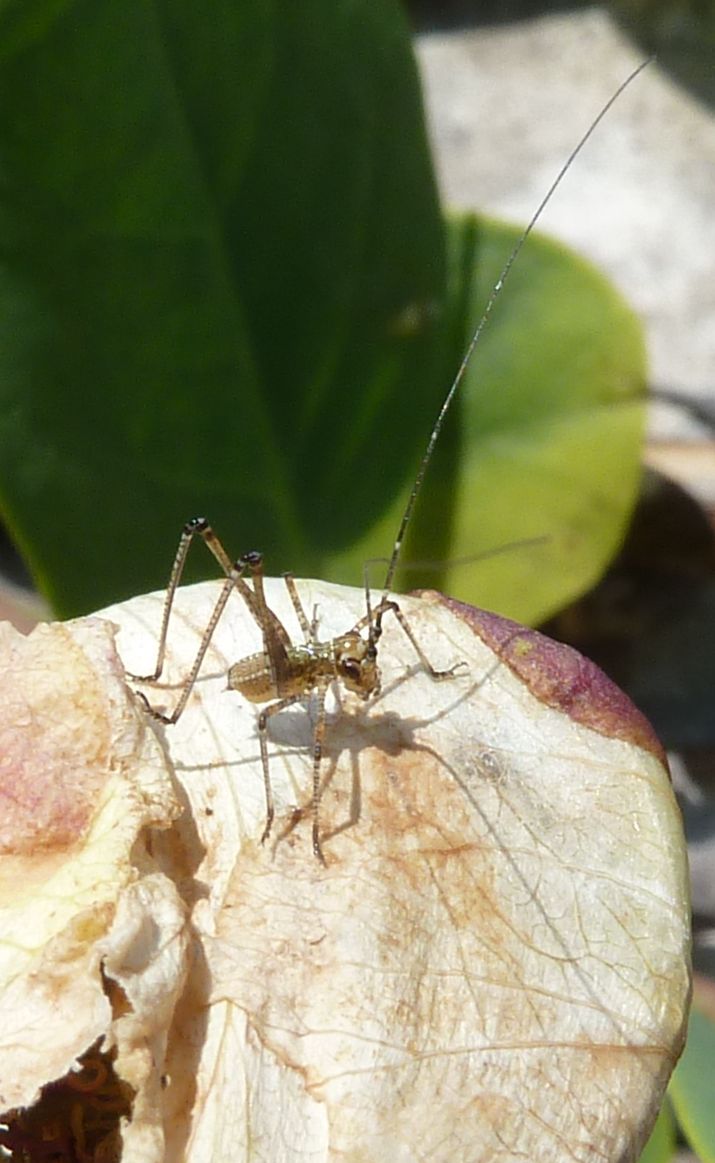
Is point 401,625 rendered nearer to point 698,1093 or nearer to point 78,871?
point 78,871

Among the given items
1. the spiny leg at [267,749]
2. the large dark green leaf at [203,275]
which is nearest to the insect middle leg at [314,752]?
the spiny leg at [267,749]

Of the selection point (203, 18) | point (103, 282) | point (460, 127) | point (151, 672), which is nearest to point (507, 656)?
point (151, 672)

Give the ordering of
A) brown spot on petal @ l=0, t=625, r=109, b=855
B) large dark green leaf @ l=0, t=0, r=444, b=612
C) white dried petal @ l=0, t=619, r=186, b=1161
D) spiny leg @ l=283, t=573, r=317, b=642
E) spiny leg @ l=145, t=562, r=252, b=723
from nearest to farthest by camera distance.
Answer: white dried petal @ l=0, t=619, r=186, b=1161 → brown spot on petal @ l=0, t=625, r=109, b=855 → spiny leg @ l=145, t=562, r=252, b=723 → spiny leg @ l=283, t=573, r=317, b=642 → large dark green leaf @ l=0, t=0, r=444, b=612

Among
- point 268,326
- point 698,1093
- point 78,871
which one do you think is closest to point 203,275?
point 268,326

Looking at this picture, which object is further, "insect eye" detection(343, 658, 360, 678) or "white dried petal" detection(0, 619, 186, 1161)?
"insect eye" detection(343, 658, 360, 678)

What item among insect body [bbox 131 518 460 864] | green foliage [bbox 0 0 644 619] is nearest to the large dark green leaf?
green foliage [bbox 0 0 644 619]

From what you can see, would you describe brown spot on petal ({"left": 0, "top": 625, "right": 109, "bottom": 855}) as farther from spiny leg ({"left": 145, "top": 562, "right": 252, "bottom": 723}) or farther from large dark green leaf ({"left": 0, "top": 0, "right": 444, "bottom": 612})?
large dark green leaf ({"left": 0, "top": 0, "right": 444, "bottom": 612})

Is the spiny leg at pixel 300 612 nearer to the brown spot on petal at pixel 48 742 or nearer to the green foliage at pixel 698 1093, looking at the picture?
the brown spot on petal at pixel 48 742
